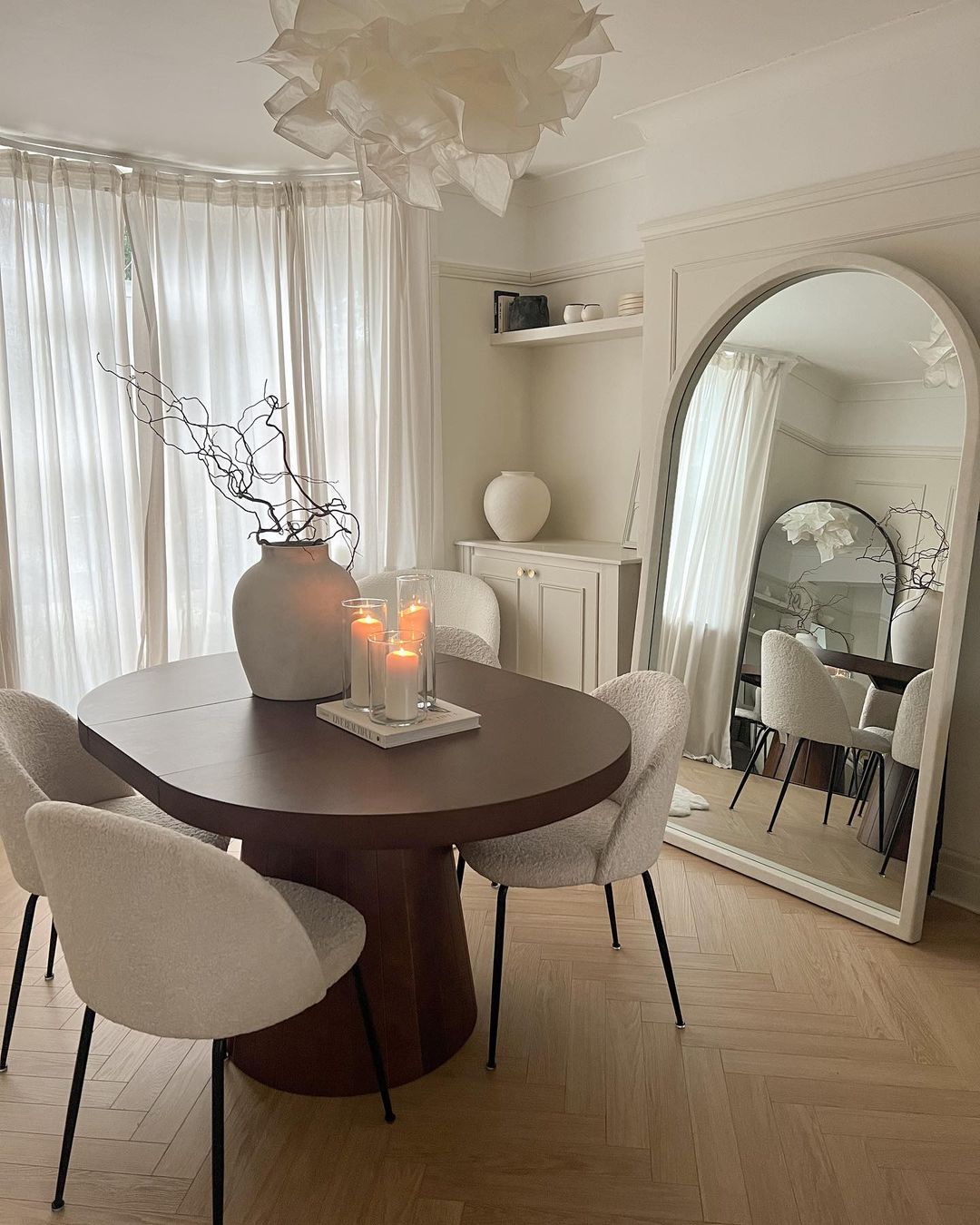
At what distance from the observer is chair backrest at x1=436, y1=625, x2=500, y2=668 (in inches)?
117

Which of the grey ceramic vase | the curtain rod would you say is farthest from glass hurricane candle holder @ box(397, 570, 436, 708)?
the curtain rod

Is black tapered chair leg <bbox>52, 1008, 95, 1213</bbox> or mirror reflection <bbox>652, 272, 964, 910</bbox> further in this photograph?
mirror reflection <bbox>652, 272, 964, 910</bbox>

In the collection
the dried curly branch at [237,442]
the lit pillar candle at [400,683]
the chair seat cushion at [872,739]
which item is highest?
the dried curly branch at [237,442]

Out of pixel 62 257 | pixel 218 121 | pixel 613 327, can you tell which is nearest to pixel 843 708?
pixel 613 327

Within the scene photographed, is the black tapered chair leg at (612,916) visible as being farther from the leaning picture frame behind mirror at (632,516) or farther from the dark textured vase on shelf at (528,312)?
the dark textured vase on shelf at (528,312)

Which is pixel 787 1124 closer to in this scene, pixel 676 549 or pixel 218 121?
pixel 676 549

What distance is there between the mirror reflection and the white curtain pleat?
146 centimetres

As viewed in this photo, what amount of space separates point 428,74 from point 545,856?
154 centimetres

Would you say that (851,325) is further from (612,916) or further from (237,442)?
(237,442)

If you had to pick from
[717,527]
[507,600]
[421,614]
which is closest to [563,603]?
[507,600]

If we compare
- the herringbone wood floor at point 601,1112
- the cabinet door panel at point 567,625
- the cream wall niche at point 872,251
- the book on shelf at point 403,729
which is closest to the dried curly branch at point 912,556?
the cream wall niche at point 872,251

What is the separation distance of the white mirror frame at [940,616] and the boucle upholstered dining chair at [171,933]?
1799mm

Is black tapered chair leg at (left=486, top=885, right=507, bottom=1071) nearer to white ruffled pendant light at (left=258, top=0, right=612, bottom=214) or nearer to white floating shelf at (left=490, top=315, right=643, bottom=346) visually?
white ruffled pendant light at (left=258, top=0, right=612, bottom=214)

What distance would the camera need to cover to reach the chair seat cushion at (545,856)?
2.13 m
